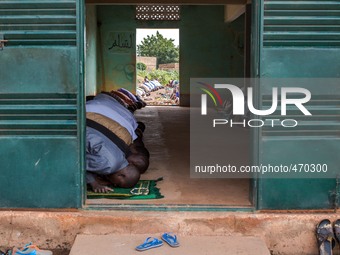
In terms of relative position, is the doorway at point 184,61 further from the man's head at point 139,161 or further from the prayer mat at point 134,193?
the prayer mat at point 134,193

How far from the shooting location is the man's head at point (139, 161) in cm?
548

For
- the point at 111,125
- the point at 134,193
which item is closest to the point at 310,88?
the point at 134,193

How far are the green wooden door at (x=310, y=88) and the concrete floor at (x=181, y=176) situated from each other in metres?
0.44

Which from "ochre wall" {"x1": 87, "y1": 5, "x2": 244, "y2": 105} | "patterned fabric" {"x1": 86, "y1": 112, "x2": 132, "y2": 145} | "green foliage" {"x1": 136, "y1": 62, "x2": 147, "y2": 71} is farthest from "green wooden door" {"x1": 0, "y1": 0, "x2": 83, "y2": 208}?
"green foliage" {"x1": 136, "y1": 62, "x2": 147, "y2": 71}

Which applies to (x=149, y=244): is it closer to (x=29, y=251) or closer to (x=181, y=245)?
(x=181, y=245)

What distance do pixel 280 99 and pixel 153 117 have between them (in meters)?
7.73

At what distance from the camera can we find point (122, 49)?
15.9 metres

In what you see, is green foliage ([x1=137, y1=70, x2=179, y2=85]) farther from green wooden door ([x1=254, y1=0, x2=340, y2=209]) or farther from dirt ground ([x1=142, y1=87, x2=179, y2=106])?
green wooden door ([x1=254, y1=0, x2=340, y2=209])

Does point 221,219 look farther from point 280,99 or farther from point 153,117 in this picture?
point 153,117

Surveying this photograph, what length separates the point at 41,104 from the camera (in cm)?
405

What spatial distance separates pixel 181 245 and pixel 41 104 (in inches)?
61.8

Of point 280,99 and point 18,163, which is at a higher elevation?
point 280,99

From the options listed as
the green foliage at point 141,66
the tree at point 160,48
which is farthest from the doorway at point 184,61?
the tree at point 160,48

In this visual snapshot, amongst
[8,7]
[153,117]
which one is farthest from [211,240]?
[153,117]
